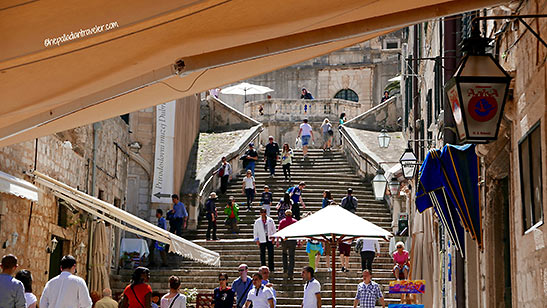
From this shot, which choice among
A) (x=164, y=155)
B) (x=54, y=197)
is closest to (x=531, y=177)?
(x=54, y=197)

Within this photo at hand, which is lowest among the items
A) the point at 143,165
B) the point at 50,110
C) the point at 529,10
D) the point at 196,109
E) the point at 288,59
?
the point at 50,110

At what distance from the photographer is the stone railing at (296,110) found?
4338cm

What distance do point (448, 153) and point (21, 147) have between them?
840 centimetres

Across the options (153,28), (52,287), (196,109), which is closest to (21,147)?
(52,287)

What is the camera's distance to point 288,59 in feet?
21.7

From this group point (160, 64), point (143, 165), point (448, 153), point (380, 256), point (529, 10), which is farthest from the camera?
point (143, 165)

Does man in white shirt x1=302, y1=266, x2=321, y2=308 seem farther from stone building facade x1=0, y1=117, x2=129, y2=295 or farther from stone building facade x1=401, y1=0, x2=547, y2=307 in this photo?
stone building facade x1=0, y1=117, x2=129, y2=295

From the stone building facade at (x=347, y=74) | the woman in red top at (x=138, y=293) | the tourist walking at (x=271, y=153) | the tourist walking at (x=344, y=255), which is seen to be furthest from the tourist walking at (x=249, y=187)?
the stone building facade at (x=347, y=74)

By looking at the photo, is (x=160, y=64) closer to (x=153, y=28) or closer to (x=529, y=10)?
(x=153, y=28)

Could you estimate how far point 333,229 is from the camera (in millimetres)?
15766

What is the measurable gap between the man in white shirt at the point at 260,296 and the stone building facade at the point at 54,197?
4.03 meters

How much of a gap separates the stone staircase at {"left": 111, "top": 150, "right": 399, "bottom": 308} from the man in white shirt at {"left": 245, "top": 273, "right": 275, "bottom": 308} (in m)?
4.57

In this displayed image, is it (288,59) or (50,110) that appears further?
(288,59)

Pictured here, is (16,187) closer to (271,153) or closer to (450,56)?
(450,56)
